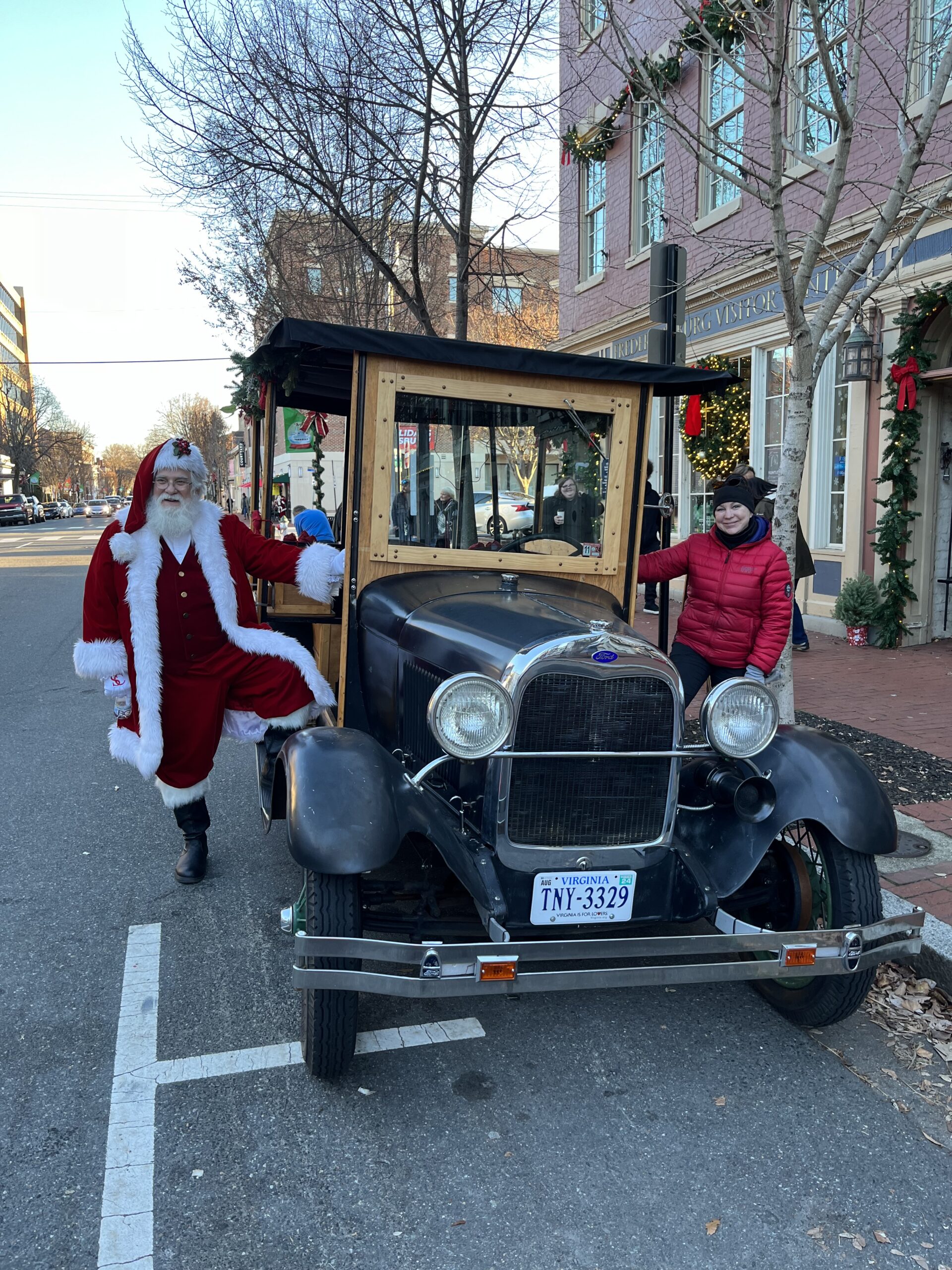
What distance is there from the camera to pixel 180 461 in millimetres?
3996

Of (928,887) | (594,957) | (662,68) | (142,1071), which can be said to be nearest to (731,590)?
(928,887)

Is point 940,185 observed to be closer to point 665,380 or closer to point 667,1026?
point 665,380

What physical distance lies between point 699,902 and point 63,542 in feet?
107

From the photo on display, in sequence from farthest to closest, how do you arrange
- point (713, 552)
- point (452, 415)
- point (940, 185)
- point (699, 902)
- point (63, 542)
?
point (63, 542) < point (940, 185) < point (713, 552) < point (452, 415) < point (699, 902)

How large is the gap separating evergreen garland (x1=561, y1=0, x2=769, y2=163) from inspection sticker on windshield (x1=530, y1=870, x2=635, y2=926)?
4177 millimetres

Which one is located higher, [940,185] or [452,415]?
[940,185]

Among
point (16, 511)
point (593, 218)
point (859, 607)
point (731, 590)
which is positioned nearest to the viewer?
point (731, 590)

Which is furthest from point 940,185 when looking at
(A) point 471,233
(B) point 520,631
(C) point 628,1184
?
(C) point 628,1184

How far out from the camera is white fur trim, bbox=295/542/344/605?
4.01m

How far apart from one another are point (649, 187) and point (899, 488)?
659cm

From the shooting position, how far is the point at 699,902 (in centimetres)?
284

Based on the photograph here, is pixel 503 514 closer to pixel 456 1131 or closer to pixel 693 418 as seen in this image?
pixel 456 1131

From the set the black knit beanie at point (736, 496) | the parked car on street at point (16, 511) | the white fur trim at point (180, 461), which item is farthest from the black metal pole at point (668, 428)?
the parked car on street at point (16, 511)

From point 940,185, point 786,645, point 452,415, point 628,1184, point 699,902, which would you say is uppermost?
point 940,185
